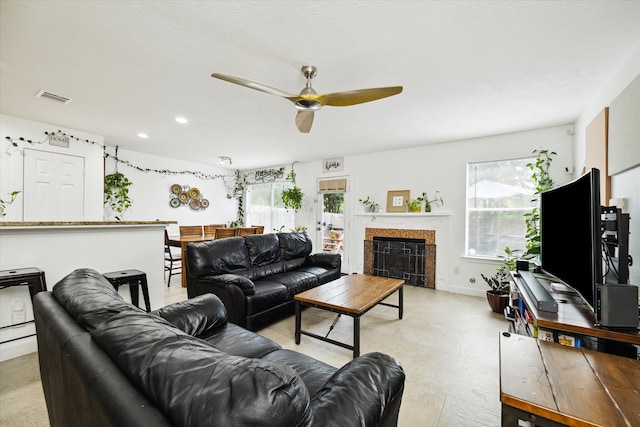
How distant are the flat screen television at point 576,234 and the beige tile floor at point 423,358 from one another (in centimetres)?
94

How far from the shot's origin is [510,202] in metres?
4.02

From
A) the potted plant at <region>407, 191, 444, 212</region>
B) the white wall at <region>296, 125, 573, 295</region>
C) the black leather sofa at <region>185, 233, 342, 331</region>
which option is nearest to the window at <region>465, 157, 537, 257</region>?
the white wall at <region>296, 125, 573, 295</region>

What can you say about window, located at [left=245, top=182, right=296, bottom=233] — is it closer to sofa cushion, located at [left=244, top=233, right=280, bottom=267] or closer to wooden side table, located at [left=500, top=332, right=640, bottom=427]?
sofa cushion, located at [left=244, top=233, right=280, bottom=267]

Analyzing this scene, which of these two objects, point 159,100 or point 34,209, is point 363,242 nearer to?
point 159,100

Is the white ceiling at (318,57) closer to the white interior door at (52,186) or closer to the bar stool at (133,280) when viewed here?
the white interior door at (52,186)

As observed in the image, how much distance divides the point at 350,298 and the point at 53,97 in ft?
12.7

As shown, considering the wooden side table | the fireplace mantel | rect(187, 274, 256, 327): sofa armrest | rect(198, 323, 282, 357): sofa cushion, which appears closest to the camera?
the wooden side table

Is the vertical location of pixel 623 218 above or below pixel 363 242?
above

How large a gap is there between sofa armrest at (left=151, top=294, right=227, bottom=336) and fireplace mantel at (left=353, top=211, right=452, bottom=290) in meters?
3.73

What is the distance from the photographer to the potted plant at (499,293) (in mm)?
3281

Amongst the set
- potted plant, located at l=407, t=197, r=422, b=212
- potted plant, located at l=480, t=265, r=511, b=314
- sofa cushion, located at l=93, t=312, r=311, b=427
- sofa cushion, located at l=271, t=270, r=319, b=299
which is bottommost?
potted plant, located at l=480, t=265, r=511, b=314

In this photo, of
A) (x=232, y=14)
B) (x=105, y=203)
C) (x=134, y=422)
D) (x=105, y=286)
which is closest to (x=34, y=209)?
(x=105, y=203)

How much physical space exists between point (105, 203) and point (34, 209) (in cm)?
109

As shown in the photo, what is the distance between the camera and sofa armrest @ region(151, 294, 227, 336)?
1.64 metres
